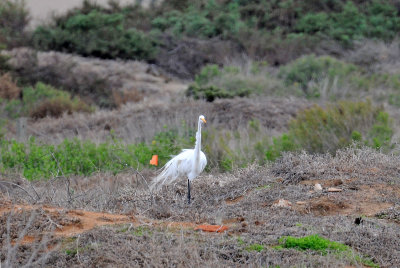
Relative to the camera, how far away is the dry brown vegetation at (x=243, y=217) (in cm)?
522

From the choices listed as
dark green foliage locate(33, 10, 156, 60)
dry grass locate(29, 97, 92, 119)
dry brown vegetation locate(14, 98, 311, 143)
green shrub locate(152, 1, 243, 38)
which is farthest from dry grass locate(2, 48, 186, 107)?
green shrub locate(152, 1, 243, 38)

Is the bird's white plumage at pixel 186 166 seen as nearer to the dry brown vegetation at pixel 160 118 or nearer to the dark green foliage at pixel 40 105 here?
the dry brown vegetation at pixel 160 118

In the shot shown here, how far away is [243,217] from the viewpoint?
21.2ft

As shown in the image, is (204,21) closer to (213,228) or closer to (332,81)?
(332,81)

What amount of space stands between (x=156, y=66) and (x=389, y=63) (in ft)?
37.6

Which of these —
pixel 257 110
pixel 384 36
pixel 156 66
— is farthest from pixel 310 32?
pixel 257 110

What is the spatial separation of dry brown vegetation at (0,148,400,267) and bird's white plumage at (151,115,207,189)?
0.19 meters

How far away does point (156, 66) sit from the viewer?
3098cm

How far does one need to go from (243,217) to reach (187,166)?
249 centimetres

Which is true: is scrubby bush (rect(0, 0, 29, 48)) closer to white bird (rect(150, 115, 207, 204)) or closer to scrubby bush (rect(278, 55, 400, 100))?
scrubby bush (rect(278, 55, 400, 100))

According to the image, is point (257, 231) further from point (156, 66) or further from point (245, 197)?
point (156, 66)

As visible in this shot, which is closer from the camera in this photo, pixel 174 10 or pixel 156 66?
pixel 156 66

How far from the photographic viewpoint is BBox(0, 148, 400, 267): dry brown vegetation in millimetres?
5223

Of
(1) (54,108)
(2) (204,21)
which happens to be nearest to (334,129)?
(1) (54,108)
